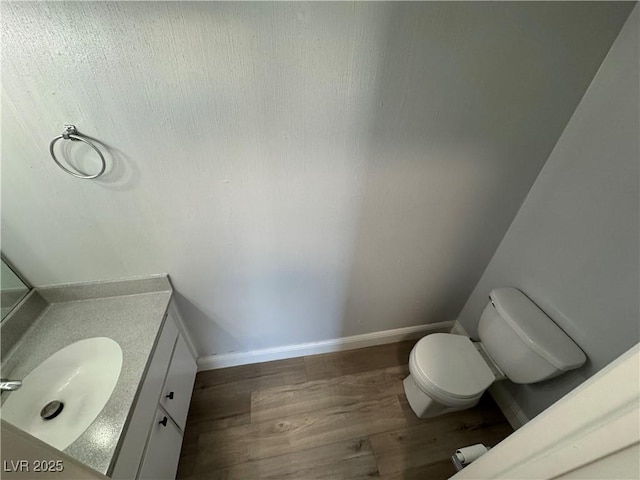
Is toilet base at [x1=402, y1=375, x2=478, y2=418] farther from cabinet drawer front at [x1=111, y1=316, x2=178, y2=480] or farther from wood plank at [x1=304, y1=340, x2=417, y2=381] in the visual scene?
cabinet drawer front at [x1=111, y1=316, x2=178, y2=480]

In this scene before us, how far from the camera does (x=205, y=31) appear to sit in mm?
747

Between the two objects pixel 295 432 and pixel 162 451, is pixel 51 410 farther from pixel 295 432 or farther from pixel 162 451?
pixel 295 432

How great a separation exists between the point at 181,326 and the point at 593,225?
183cm

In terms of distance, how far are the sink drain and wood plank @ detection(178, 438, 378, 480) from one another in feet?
2.21

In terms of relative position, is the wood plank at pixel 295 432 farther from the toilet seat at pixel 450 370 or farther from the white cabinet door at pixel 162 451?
the toilet seat at pixel 450 370

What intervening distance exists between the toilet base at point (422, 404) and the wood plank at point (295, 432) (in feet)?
0.29

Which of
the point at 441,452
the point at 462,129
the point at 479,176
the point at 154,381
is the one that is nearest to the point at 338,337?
the point at 441,452

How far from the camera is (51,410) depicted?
91 cm

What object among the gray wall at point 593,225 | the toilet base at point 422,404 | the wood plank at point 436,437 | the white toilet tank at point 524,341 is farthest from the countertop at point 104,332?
the gray wall at point 593,225

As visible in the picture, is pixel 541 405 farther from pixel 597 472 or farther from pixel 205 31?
pixel 205 31

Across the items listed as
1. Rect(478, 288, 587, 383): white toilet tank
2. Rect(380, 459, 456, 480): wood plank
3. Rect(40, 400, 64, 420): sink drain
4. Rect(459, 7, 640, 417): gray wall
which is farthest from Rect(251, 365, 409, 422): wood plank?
Rect(40, 400, 64, 420): sink drain

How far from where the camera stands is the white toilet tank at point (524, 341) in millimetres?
1104

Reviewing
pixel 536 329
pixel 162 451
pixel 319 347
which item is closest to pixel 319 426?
pixel 319 347

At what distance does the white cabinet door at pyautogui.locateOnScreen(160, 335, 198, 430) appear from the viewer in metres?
1.18
